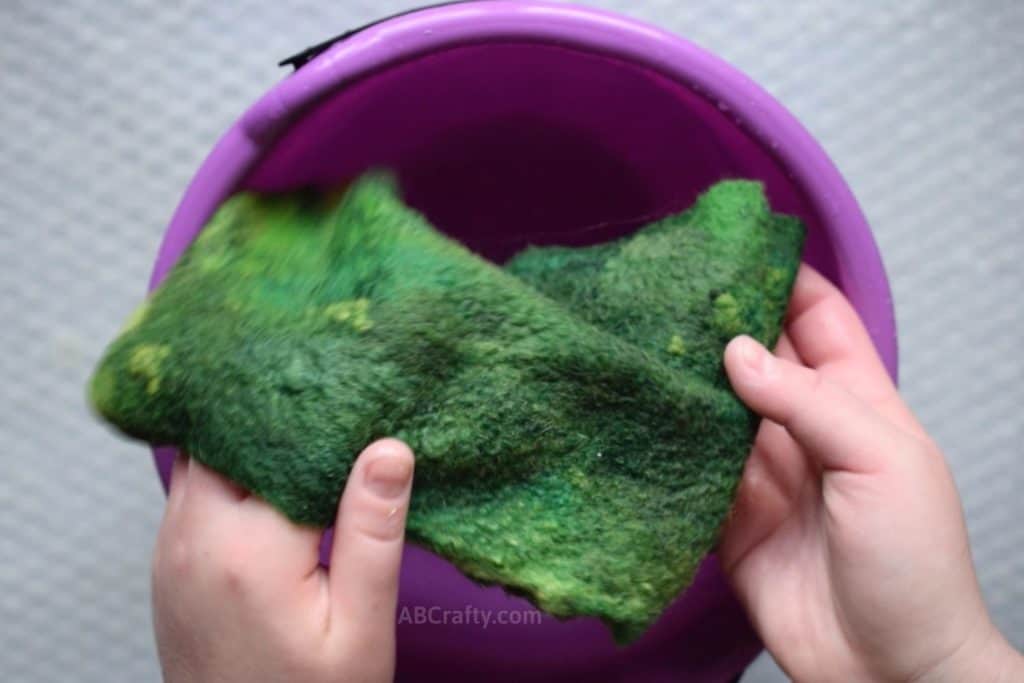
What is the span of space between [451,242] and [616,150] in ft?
0.64

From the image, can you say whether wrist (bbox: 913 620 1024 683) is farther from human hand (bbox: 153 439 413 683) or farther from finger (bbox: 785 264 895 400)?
human hand (bbox: 153 439 413 683)

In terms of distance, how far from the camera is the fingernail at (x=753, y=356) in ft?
1.51

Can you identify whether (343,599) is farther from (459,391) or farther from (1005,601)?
(1005,601)

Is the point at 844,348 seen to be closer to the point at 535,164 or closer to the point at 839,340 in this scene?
the point at 839,340

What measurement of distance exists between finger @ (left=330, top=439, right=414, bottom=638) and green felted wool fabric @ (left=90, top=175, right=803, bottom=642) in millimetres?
13

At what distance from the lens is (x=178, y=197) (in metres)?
0.68

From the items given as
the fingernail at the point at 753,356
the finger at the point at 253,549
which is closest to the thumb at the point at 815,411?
the fingernail at the point at 753,356

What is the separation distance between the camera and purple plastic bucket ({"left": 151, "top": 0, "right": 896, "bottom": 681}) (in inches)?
18.2

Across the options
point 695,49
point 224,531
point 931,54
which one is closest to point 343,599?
point 224,531

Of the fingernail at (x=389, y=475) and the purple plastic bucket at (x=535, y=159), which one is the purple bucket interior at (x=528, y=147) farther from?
the fingernail at (x=389, y=475)

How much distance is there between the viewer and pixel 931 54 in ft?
2.31

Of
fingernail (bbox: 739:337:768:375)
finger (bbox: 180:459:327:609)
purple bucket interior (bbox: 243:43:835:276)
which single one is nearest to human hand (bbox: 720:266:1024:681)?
fingernail (bbox: 739:337:768:375)

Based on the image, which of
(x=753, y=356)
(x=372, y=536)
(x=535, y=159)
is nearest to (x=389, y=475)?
(x=372, y=536)

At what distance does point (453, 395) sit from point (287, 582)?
0.11m
